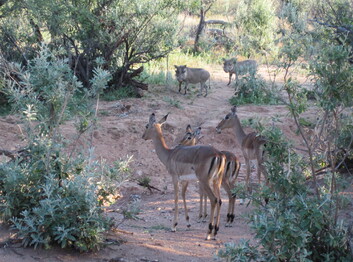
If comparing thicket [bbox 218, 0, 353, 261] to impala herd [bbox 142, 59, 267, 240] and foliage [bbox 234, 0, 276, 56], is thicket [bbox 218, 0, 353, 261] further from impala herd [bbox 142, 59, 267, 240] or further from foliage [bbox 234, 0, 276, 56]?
foliage [bbox 234, 0, 276, 56]

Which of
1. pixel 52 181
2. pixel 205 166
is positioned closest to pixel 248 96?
pixel 205 166

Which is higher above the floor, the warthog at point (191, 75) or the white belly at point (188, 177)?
the warthog at point (191, 75)

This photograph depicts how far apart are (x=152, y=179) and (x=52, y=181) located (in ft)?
17.5

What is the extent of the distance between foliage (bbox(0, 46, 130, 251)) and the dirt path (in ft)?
0.83

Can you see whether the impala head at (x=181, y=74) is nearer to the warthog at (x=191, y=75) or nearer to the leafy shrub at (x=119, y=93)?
the warthog at (x=191, y=75)

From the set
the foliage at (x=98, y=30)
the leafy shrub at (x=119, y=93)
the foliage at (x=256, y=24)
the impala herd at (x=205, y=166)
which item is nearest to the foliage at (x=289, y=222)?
the impala herd at (x=205, y=166)

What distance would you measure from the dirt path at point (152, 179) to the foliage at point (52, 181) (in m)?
0.25

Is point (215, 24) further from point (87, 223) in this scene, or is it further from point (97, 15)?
point (87, 223)

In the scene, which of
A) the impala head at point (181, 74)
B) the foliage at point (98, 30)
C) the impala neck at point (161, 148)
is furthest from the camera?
the impala head at point (181, 74)

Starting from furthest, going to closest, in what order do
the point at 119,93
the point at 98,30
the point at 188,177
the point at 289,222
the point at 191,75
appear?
the point at 191,75
the point at 119,93
the point at 98,30
the point at 188,177
the point at 289,222

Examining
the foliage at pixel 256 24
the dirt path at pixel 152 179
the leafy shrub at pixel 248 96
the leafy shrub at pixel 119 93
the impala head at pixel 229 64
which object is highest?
the foliage at pixel 256 24

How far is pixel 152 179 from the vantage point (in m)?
11.3

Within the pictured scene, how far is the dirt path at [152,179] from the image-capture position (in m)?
6.30

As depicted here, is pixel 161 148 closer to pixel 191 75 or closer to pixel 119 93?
pixel 119 93
